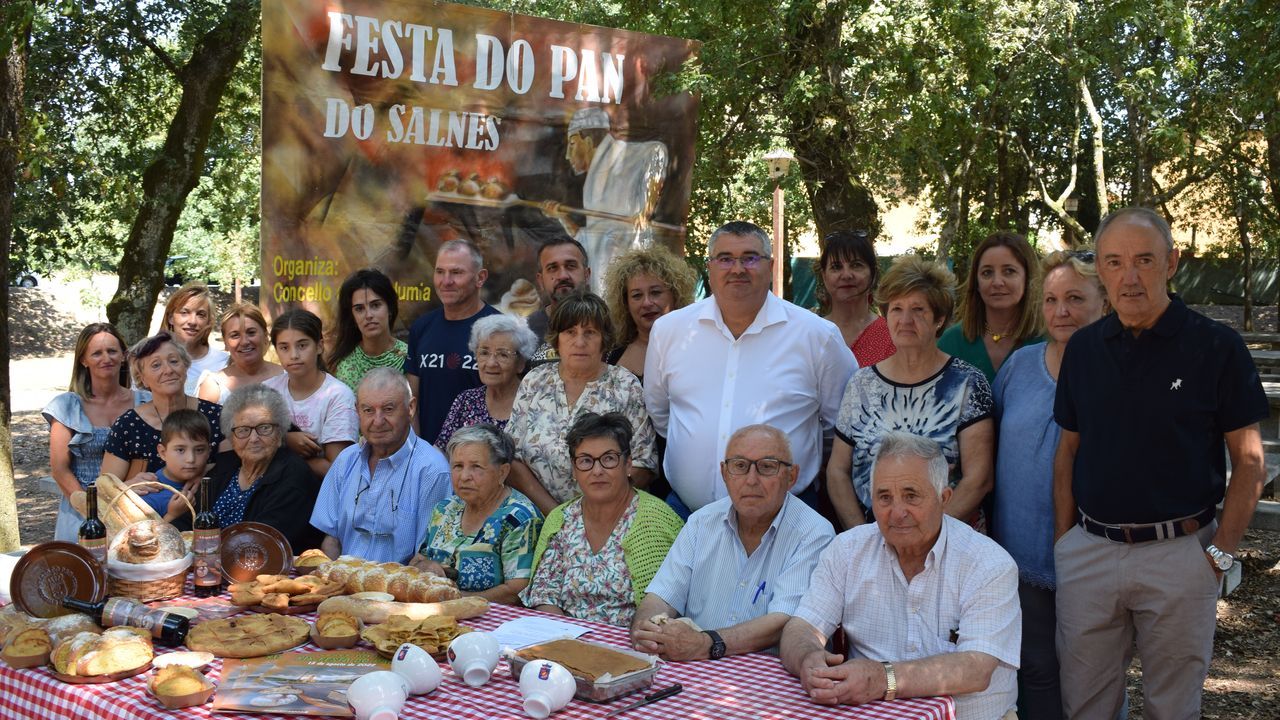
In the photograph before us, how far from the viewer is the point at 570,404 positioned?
412 cm

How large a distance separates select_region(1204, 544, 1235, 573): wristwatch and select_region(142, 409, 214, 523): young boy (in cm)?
366

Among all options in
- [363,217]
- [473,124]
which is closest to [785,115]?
[473,124]

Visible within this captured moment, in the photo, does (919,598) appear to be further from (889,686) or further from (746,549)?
(746,549)

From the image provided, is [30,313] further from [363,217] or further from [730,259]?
[730,259]

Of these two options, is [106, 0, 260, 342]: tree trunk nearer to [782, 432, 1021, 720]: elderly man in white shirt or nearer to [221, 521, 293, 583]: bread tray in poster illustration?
[221, 521, 293, 583]: bread tray in poster illustration

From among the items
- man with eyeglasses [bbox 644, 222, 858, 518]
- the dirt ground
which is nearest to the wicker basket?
man with eyeglasses [bbox 644, 222, 858, 518]

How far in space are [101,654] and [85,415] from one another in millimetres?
2607

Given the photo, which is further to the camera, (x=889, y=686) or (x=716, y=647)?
(x=716, y=647)

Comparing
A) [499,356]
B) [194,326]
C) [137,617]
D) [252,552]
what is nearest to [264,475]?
[252,552]

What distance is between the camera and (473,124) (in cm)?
696

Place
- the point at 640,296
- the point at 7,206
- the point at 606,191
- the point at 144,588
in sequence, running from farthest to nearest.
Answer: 1. the point at 606,191
2. the point at 7,206
3. the point at 640,296
4. the point at 144,588

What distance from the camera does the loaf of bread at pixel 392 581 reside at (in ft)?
11.0

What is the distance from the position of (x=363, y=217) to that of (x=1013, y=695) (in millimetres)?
4908

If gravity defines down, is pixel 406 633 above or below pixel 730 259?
below
